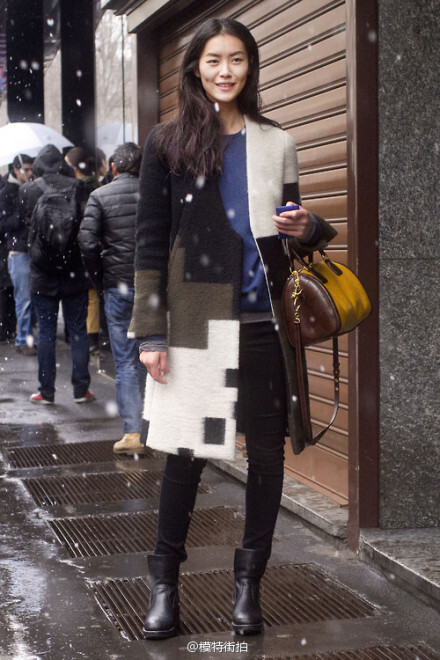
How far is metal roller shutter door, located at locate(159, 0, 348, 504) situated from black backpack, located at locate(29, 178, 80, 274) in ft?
9.22

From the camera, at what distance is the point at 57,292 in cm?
876

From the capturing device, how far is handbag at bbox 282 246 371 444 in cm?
344

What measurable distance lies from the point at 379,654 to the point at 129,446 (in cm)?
369

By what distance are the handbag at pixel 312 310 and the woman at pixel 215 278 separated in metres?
0.05

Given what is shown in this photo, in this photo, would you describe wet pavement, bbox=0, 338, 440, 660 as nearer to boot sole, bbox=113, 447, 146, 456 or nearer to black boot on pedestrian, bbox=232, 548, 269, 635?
black boot on pedestrian, bbox=232, 548, 269, 635

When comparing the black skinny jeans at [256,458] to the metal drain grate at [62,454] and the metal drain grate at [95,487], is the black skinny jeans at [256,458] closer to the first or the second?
the metal drain grate at [95,487]

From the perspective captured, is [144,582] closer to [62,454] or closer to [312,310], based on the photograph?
[312,310]

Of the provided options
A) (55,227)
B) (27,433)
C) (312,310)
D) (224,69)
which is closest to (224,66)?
(224,69)

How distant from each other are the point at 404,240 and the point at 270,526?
1.55 m

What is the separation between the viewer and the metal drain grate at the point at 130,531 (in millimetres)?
4840

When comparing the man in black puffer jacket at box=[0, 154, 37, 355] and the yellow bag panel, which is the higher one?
the man in black puffer jacket at box=[0, 154, 37, 355]

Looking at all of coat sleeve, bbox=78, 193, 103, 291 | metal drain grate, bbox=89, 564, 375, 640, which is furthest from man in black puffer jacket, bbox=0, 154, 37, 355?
metal drain grate, bbox=89, 564, 375, 640

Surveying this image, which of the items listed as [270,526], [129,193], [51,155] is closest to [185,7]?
[129,193]

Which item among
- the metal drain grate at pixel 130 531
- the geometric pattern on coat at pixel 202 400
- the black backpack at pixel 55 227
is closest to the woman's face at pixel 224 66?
the geometric pattern on coat at pixel 202 400
